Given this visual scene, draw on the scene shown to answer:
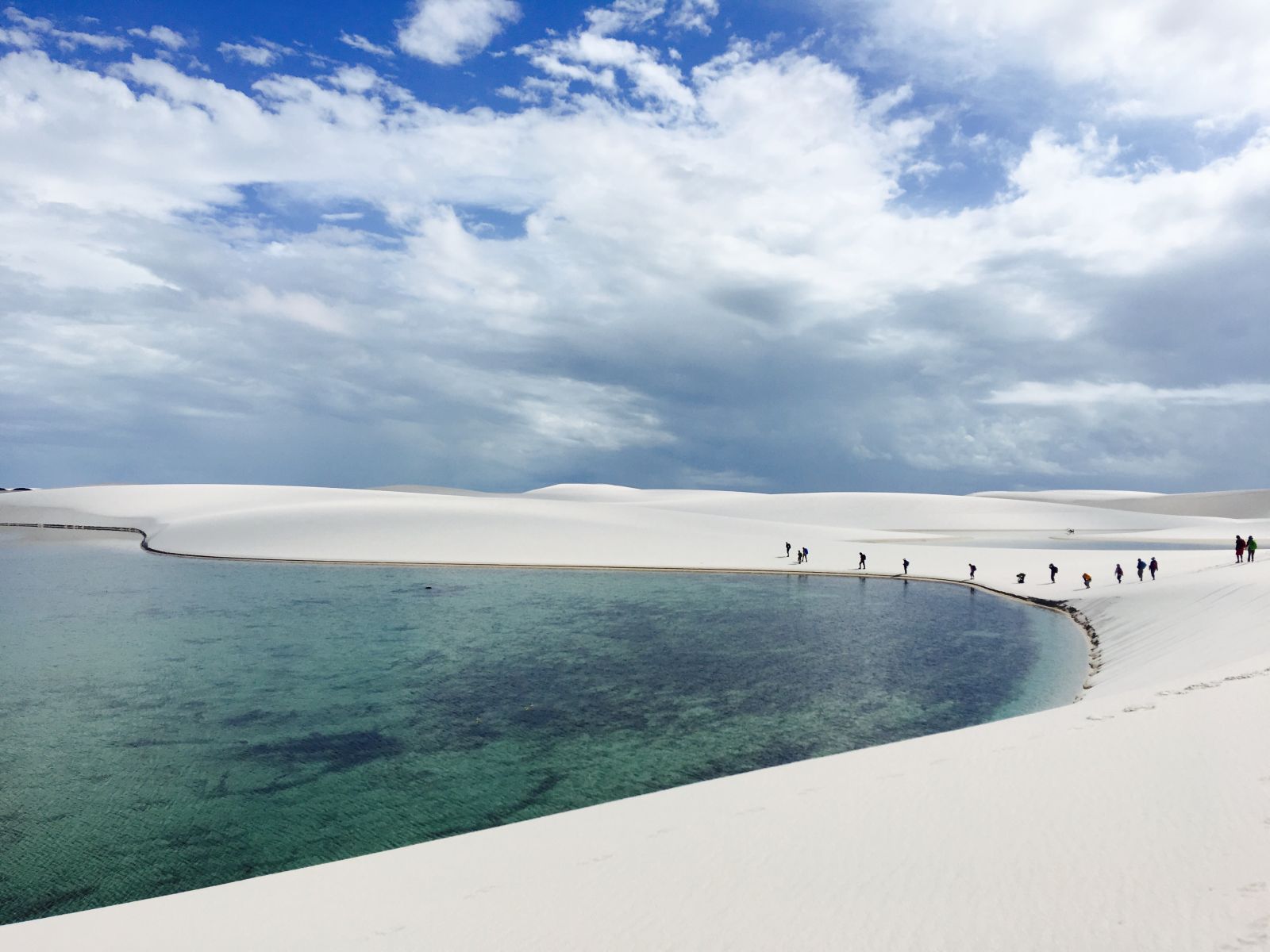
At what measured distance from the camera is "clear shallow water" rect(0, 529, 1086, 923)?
33.9ft

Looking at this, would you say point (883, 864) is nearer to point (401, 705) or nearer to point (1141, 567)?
point (401, 705)

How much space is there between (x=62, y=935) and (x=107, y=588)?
34483 millimetres

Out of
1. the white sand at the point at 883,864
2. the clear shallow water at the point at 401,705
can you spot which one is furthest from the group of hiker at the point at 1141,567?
the white sand at the point at 883,864

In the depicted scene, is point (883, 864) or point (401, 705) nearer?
point (883, 864)

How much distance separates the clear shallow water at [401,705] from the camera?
1032 centimetres

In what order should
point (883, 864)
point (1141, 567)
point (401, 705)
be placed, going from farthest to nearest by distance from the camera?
point (1141, 567) < point (401, 705) < point (883, 864)

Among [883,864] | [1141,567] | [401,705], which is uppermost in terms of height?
[1141,567]

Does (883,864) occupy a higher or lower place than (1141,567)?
lower

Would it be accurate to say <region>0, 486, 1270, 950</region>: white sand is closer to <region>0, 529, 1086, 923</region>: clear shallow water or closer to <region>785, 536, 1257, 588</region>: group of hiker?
<region>0, 529, 1086, 923</region>: clear shallow water

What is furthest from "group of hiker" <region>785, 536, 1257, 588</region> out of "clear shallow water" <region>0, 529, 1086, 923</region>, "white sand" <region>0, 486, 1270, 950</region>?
"white sand" <region>0, 486, 1270, 950</region>

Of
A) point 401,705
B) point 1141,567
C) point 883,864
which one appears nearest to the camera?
point 883,864

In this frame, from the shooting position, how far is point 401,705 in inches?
648

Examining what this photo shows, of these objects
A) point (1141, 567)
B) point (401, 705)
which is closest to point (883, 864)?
point (401, 705)

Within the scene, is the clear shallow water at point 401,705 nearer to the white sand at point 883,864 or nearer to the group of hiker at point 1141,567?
the white sand at point 883,864
